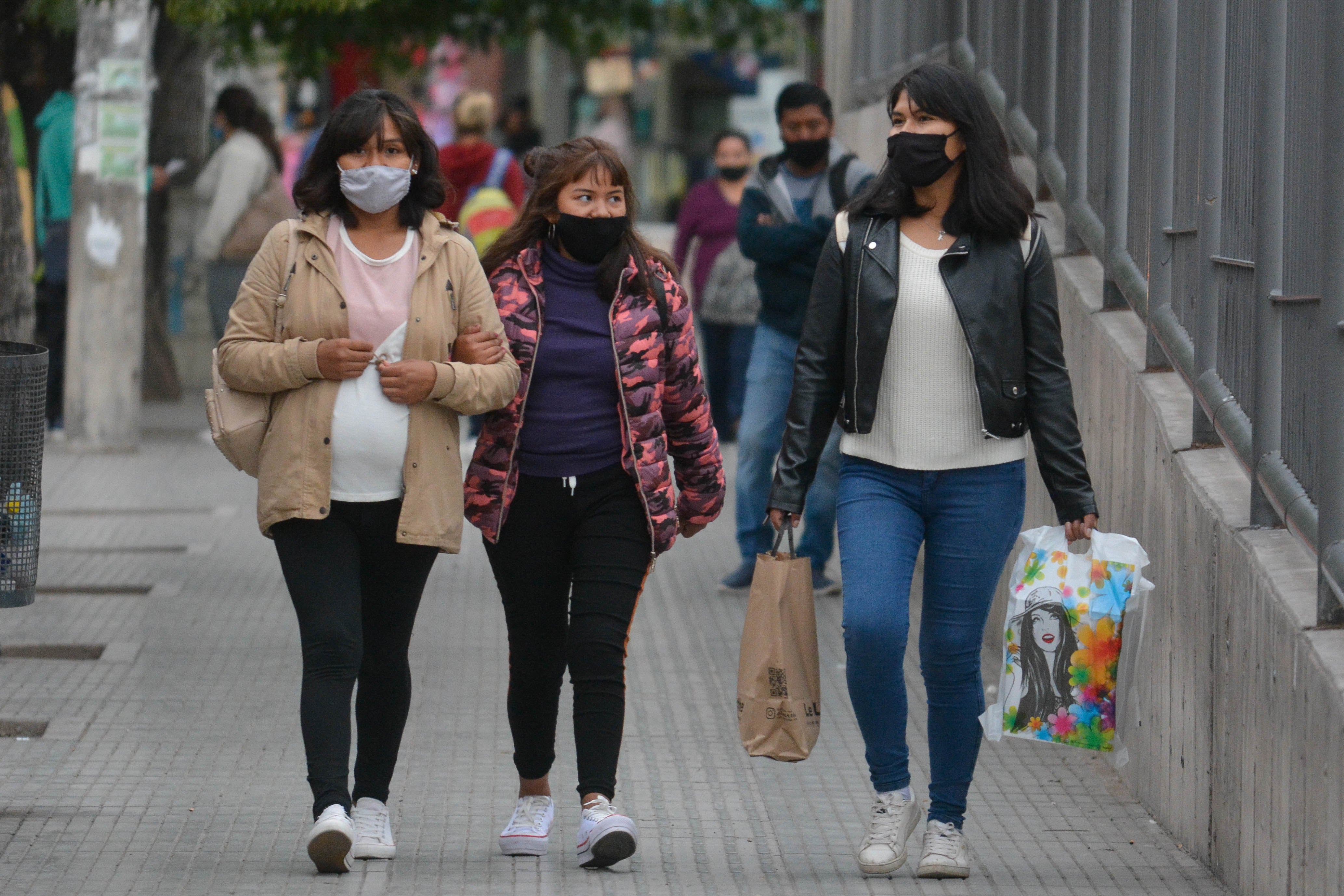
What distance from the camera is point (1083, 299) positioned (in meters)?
6.97

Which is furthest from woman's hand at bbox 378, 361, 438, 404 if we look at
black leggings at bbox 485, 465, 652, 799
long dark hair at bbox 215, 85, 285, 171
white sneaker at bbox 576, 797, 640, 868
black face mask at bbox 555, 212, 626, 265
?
long dark hair at bbox 215, 85, 285, 171

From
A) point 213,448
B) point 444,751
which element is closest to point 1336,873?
→ point 444,751

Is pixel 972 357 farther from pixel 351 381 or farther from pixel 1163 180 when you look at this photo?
pixel 1163 180

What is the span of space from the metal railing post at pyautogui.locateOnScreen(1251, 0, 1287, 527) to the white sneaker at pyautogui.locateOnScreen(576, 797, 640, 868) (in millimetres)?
1568

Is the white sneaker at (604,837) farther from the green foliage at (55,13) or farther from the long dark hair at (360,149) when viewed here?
the green foliage at (55,13)

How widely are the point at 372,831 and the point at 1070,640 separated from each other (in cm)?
165

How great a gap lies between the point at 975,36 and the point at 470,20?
Result: 8.32 m

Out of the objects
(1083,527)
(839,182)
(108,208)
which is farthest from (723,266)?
(1083,527)

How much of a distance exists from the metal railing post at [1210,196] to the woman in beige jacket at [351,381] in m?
1.81

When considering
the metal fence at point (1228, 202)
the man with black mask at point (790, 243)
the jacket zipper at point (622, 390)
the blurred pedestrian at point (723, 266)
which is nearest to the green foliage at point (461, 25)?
the blurred pedestrian at point (723, 266)

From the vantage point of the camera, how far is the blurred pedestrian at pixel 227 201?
12.6 m

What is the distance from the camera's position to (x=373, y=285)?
4938 mm

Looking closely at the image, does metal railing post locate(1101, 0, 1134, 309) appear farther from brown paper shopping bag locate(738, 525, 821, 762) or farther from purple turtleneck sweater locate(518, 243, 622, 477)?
purple turtleneck sweater locate(518, 243, 622, 477)

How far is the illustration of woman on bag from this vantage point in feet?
16.2
